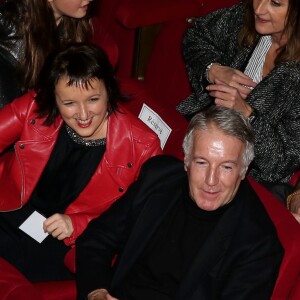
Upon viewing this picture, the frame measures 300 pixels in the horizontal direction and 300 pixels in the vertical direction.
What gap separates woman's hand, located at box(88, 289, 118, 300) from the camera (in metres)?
2.42

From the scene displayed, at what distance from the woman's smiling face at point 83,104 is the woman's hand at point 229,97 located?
463 millimetres

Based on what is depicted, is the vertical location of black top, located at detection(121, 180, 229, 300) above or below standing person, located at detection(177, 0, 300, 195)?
below

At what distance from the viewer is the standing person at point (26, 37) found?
3.20 m

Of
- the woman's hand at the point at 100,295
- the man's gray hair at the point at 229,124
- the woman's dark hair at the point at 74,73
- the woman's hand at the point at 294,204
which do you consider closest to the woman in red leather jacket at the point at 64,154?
the woman's dark hair at the point at 74,73

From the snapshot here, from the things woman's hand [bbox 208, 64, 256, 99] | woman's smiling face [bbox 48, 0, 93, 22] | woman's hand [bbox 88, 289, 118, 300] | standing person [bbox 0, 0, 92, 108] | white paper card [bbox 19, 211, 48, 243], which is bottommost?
woman's hand [bbox 88, 289, 118, 300]

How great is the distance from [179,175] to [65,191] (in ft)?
1.78

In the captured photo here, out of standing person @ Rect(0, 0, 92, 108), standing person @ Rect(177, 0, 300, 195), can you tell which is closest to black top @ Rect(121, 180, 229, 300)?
standing person @ Rect(177, 0, 300, 195)

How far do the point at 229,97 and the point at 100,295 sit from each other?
3.03ft

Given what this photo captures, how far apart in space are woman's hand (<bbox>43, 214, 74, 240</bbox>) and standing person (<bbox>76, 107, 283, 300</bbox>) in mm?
104

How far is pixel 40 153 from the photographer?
2.81 metres

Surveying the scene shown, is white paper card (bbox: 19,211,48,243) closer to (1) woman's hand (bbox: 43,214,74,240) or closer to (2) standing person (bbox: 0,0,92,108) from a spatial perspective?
(1) woman's hand (bbox: 43,214,74,240)

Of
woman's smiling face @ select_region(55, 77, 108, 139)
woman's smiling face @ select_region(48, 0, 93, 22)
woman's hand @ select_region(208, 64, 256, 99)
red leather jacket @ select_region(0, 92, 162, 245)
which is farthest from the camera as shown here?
woman's smiling face @ select_region(48, 0, 93, 22)

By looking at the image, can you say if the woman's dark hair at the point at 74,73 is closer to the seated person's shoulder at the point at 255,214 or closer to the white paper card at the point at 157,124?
the white paper card at the point at 157,124

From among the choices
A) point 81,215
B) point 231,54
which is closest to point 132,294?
point 81,215
